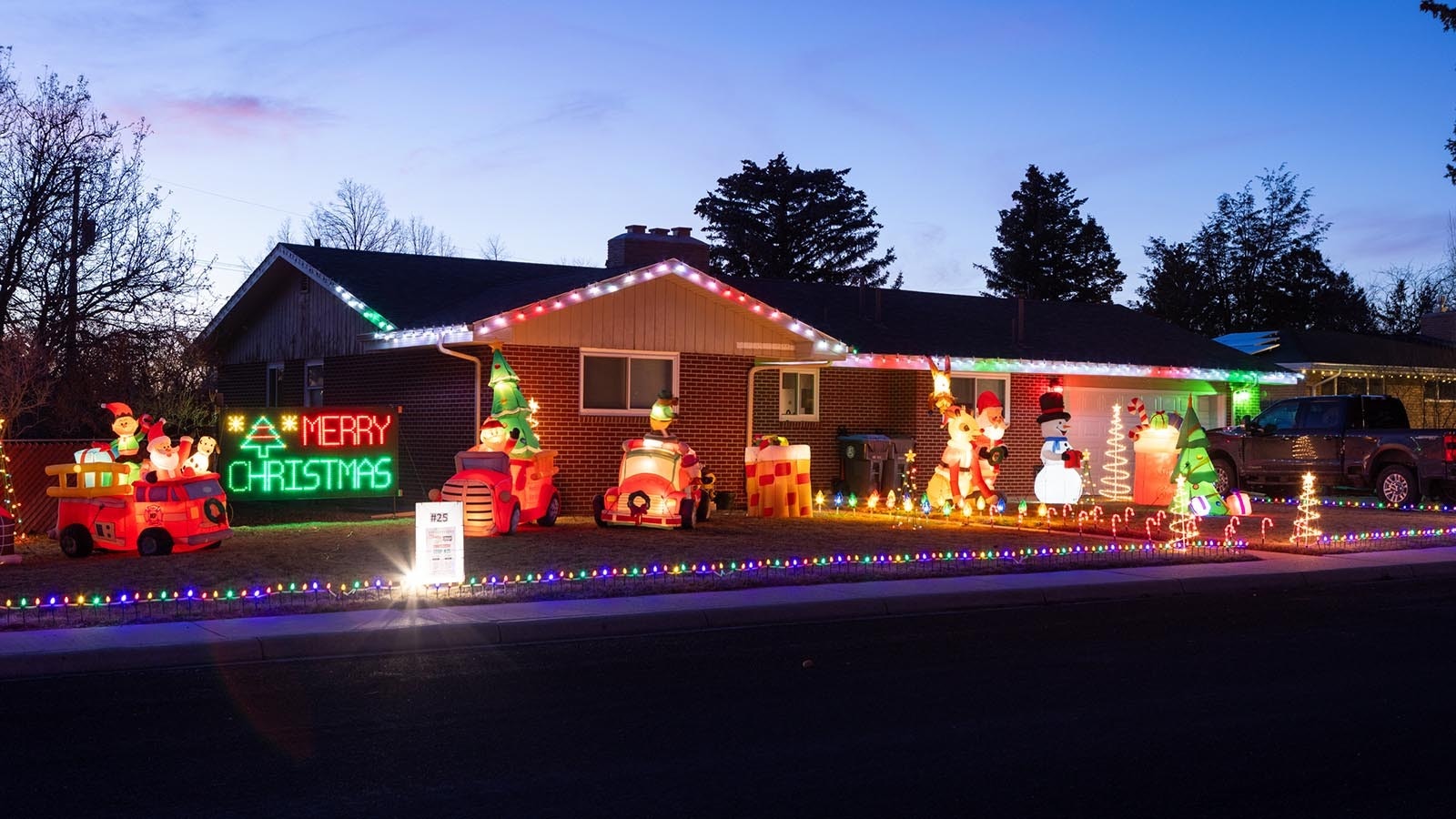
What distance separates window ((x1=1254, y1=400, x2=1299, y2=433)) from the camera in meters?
26.2

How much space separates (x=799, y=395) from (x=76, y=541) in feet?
43.7

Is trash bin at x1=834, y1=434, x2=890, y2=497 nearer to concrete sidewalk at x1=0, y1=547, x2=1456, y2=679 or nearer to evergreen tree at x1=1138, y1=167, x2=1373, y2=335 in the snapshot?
concrete sidewalk at x1=0, y1=547, x2=1456, y2=679

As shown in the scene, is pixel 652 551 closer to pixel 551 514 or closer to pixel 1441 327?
pixel 551 514

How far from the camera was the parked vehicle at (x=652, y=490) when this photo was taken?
61.0 ft

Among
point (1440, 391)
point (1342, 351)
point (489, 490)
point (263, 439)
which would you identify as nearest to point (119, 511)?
point (263, 439)

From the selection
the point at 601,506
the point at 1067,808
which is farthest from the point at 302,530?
the point at 1067,808

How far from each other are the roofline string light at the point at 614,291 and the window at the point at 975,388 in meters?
5.12

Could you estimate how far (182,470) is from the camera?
15727 millimetres

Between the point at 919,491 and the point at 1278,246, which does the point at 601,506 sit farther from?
the point at 1278,246

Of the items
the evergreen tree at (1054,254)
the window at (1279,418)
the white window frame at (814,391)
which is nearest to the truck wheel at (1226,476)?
the window at (1279,418)

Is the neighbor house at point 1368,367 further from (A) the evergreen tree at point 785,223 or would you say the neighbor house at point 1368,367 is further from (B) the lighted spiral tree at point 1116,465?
(A) the evergreen tree at point 785,223

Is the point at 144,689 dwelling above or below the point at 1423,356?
below

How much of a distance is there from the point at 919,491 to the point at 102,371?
46.3 feet

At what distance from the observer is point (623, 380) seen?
21.2 metres
